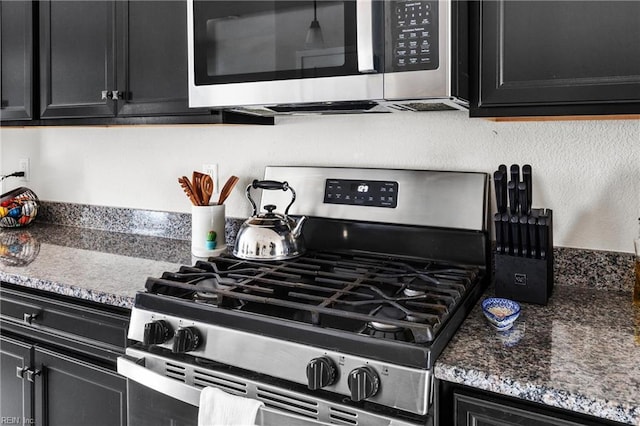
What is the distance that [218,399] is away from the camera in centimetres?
103

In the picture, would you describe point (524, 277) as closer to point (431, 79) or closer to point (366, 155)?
point (431, 79)

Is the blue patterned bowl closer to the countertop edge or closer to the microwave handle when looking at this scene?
the microwave handle

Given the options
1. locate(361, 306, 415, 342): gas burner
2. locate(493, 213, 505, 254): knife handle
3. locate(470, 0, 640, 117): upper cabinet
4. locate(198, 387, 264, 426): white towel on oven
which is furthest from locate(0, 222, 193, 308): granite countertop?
locate(470, 0, 640, 117): upper cabinet

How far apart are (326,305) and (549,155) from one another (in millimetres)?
787

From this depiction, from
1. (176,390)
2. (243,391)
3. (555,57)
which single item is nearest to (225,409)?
(243,391)

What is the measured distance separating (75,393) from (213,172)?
0.88 meters

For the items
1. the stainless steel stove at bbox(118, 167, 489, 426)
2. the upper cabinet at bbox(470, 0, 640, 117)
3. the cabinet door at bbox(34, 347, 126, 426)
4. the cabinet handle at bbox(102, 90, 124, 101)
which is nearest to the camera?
the stainless steel stove at bbox(118, 167, 489, 426)

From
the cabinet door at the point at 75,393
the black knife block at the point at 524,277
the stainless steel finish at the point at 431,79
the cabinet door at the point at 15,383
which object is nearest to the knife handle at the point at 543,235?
the black knife block at the point at 524,277

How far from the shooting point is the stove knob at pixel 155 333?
3.70 feet

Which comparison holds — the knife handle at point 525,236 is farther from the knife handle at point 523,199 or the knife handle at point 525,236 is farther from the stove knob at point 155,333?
the stove knob at point 155,333

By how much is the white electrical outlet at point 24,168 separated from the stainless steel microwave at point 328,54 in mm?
1474

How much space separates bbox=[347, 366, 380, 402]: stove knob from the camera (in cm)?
90

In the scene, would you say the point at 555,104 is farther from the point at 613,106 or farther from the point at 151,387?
the point at 151,387

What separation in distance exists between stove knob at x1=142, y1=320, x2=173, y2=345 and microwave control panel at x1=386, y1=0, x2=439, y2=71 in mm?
798
